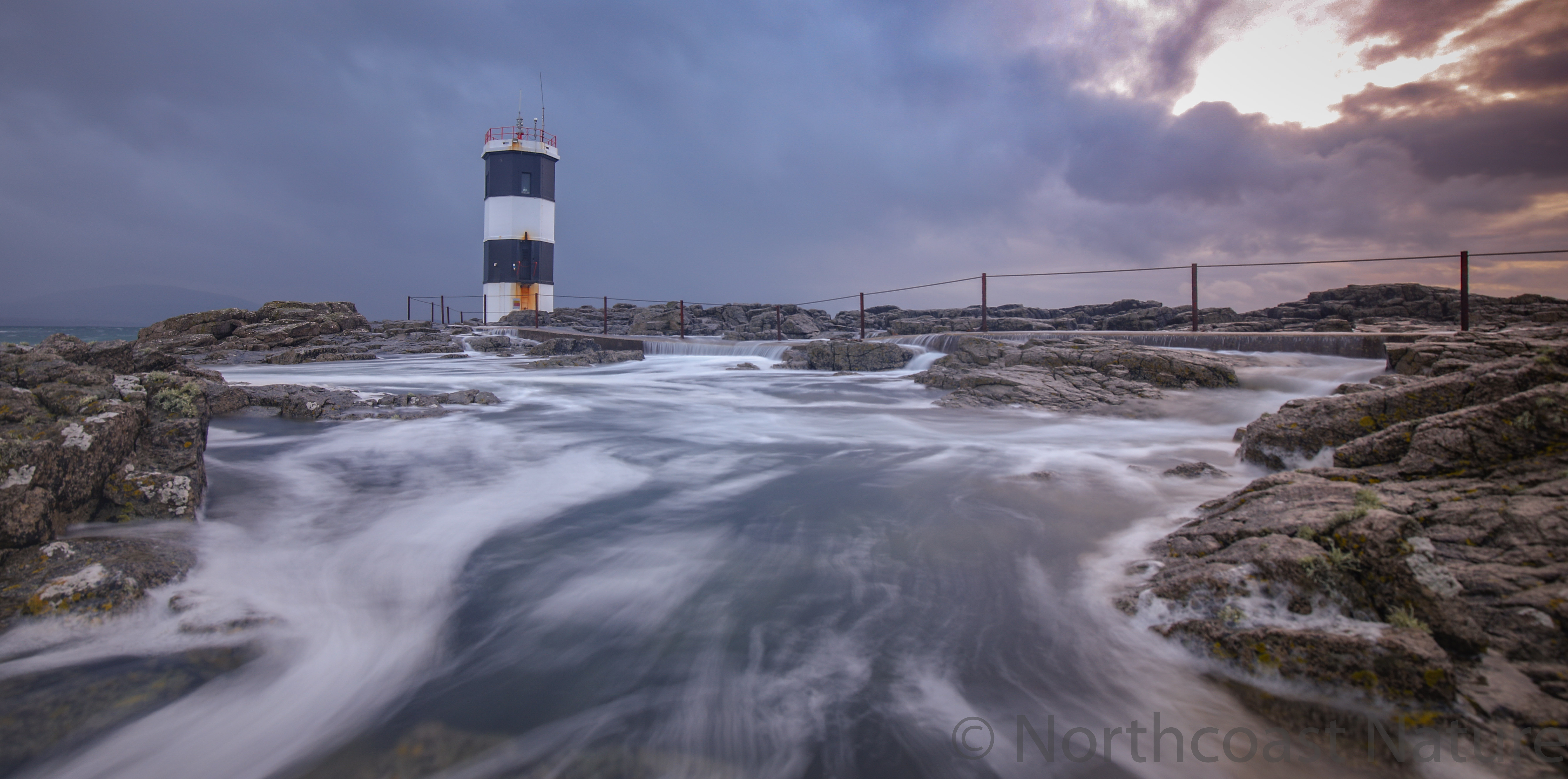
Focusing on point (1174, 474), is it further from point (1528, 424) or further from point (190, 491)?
point (190, 491)

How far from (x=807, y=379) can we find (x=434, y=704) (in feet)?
28.8

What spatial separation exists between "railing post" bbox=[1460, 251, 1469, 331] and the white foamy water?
6.02m

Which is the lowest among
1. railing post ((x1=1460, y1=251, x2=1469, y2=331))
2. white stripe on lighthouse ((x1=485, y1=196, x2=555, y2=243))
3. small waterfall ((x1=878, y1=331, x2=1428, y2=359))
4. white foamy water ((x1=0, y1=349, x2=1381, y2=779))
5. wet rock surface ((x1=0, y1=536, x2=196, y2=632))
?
white foamy water ((x1=0, y1=349, x2=1381, y2=779))

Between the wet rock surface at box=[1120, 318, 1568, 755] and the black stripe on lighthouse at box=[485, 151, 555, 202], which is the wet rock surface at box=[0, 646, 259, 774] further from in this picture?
the black stripe on lighthouse at box=[485, 151, 555, 202]

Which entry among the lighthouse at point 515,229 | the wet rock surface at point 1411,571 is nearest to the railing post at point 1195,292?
the wet rock surface at point 1411,571

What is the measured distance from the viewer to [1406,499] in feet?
6.65

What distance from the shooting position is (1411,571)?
1674 millimetres

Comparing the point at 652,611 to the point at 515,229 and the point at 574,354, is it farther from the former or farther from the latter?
the point at 515,229

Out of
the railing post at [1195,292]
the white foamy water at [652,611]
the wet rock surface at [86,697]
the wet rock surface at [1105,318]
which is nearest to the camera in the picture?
the wet rock surface at [86,697]

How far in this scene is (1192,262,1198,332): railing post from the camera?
10289 millimetres

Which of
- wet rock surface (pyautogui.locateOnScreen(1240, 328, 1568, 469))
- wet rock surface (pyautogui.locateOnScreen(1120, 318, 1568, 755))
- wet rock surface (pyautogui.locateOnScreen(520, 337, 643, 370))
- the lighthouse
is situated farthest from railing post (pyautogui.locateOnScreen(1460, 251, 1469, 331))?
the lighthouse

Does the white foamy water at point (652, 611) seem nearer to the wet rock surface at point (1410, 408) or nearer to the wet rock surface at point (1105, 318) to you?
the wet rock surface at point (1410, 408)

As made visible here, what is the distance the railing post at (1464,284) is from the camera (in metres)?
8.23

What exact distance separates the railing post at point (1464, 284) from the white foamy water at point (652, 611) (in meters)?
6.02
